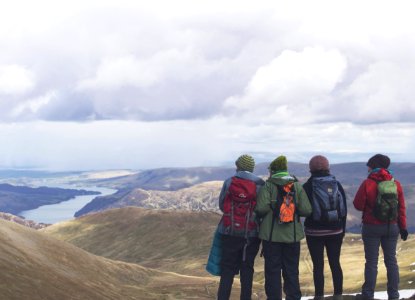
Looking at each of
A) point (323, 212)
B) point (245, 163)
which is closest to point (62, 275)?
point (245, 163)

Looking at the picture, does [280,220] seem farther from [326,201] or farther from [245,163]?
[245,163]

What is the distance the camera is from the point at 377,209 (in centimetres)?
1617

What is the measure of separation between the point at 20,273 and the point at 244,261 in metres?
14.7

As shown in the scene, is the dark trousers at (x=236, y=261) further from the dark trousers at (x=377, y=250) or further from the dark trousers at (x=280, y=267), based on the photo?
the dark trousers at (x=377, y=250)

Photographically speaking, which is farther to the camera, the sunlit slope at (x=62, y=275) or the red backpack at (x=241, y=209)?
the sunlit slope at (x=62, y=275)

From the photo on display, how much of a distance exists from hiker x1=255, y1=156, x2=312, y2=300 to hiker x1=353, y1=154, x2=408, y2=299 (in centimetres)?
228

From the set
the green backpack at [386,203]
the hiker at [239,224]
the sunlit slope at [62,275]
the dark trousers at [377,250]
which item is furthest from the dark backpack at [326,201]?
the sunlit slope at [62,275]

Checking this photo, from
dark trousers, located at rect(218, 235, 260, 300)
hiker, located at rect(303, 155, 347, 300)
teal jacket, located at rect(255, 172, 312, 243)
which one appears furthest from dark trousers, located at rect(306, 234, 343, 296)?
dark trousers, located at rect(218, 235, 260, 300)

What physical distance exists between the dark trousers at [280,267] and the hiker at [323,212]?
855 millimetres

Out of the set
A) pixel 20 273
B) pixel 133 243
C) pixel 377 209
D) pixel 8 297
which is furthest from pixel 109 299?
pixel 133 243

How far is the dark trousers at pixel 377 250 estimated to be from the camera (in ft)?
54.1

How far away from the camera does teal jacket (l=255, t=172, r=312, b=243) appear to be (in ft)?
51.1

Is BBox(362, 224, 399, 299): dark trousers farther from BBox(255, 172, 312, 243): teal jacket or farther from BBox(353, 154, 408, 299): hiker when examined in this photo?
BBox(255, 172, 312, 243): teal jacket

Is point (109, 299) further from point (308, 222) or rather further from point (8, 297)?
point (308, 222)
